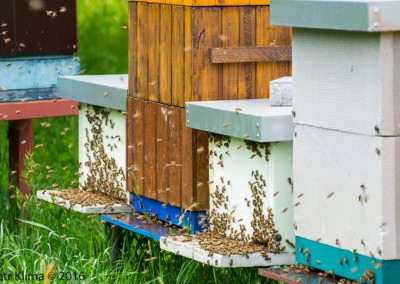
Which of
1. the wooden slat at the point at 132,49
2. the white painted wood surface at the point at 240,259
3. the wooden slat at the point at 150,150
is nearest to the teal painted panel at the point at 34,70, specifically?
the wooden slat at the point at 132,49

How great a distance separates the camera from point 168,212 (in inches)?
204

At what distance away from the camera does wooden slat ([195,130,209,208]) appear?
15.9ft

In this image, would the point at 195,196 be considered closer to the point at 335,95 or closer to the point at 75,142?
the point at 335,95

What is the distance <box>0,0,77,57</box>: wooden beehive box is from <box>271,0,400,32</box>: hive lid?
2.68m

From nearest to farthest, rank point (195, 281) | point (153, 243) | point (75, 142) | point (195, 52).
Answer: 1. point (195, 52)
2. point (195, 281)
3. point (153, 243)
4. point (75, 142)

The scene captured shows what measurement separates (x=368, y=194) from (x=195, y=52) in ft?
4.47

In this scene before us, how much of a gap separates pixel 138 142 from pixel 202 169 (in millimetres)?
607

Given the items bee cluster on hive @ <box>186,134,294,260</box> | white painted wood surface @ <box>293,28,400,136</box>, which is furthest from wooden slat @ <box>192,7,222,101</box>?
Result: white painted wood surface @ <box>293,28,400,136</box>

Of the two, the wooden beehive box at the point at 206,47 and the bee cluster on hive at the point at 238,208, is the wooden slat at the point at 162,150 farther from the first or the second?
the bee cluster on hive at the point at 238,208

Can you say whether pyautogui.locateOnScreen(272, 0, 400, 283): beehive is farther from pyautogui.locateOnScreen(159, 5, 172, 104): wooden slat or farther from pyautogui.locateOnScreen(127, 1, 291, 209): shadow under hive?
pyautogui.locateOnScreen(159, 5, 172, 104): wooden slat

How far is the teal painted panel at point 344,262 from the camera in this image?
3.77 metres

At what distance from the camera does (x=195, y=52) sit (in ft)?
15.7

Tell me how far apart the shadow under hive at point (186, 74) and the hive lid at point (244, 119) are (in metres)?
0.12

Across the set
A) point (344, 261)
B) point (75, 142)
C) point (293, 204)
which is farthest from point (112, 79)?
point (75, 142)
